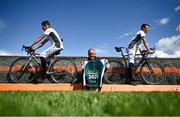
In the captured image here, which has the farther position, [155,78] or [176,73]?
[176,73]

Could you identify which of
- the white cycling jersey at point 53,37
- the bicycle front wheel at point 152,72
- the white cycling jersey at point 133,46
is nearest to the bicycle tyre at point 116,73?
the white cycling jersey at point 133,46

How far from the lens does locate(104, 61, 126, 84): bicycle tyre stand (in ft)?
33.6

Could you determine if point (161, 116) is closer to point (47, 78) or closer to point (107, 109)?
point (107, 109)

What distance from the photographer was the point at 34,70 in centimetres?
974

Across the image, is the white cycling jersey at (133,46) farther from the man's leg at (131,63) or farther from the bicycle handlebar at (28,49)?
the bicycle handlebar at (28,49)

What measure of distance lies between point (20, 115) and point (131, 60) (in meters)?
7.66

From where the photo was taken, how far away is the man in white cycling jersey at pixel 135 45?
9.67 metres

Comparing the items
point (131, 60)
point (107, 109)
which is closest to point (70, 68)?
point (131, 60)

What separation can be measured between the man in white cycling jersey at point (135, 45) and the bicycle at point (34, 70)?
174cm

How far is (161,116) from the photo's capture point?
8.43ft

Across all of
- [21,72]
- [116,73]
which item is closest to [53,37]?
[21,72]

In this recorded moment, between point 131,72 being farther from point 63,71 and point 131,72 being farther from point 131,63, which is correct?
point 63,71

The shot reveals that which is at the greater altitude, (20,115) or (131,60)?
(131,60)

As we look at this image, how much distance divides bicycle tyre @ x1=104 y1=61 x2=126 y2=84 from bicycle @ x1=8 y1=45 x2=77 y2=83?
118cm
